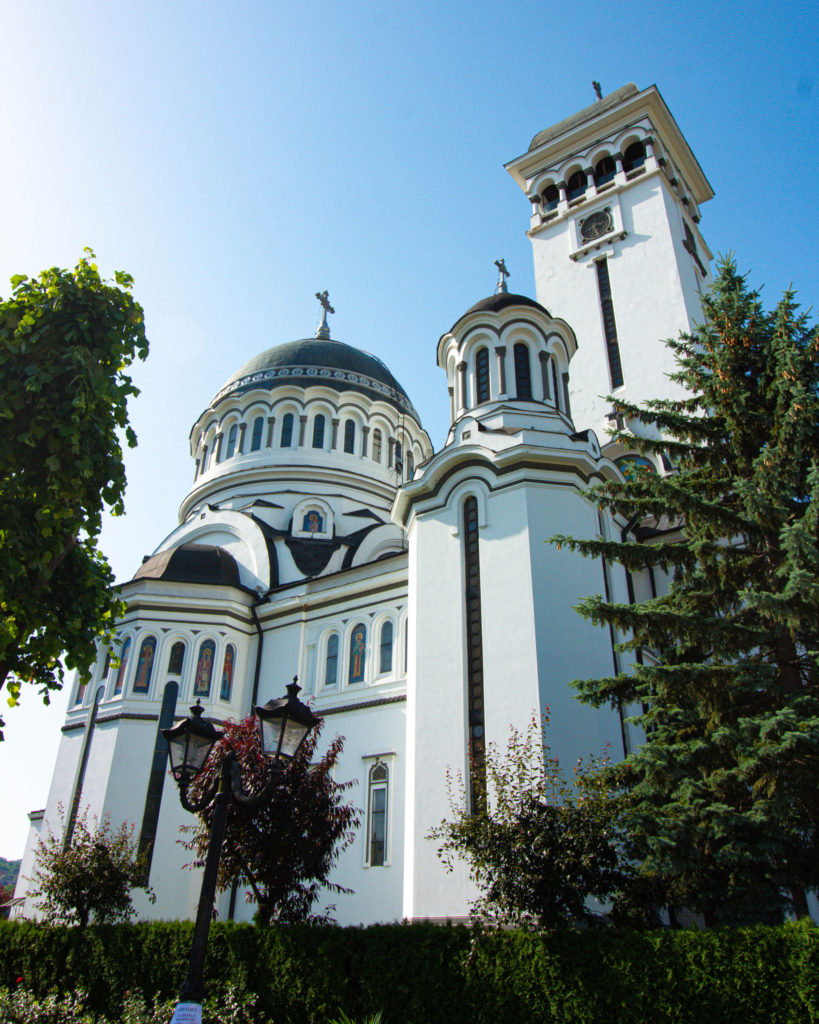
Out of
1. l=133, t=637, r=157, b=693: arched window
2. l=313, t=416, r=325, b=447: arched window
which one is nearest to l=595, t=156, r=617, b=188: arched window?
l=313, t=416, r=325, b=447: arched window

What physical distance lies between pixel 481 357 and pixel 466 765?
31.5 feet

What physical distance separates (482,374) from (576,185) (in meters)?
14.4

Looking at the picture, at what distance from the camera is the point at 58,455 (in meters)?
9.16

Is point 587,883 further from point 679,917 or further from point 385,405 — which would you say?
point 385,405

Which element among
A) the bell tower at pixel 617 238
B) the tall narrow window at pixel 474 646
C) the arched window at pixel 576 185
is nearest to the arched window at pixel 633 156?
the bell tower at pixel 617 238

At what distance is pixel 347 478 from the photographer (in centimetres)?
2822

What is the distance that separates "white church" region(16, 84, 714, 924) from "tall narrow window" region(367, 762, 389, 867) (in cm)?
5

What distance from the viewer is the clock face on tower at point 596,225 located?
89.3 feet

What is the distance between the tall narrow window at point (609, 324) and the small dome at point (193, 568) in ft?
39.6

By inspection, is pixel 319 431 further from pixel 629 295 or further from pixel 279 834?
pixel 279 834

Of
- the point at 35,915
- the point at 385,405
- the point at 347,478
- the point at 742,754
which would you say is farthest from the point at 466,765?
the point at 385,405

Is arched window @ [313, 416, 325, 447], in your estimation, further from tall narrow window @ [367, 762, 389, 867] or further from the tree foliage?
the tree foliage

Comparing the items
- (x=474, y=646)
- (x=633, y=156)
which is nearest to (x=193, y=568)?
(x=474, y=646)

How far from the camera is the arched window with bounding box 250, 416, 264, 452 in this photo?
29328 millimetres
